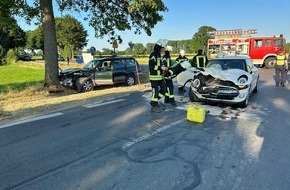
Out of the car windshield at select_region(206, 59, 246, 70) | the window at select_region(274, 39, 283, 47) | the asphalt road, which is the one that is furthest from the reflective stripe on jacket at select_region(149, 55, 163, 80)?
the window at select_region(274, 39, 283, 47)

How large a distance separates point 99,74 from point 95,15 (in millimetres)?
3784

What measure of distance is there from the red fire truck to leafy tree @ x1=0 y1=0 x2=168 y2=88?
39.8 ft

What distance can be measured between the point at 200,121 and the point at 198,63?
488 centimetres

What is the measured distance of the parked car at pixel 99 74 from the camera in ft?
46.6

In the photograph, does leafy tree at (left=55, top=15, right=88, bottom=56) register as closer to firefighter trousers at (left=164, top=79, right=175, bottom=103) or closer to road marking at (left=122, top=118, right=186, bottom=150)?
firefighter trousers at (left=164, top=79, right=175, bottom=103)

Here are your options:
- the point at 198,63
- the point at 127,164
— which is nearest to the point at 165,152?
the point at 127,164

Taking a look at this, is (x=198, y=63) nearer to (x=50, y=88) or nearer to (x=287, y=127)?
(x=287, y=127)

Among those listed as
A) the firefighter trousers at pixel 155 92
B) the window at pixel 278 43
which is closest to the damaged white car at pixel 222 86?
the firefighter trousers at pixel 155 92

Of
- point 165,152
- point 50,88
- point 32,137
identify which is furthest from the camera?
point 50,88

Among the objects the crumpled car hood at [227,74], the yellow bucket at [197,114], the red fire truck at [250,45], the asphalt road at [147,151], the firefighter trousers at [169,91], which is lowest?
the asphalt road at [147,151]

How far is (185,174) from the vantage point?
4.03 m

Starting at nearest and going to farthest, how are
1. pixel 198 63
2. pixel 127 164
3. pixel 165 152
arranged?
pixel 127 164 → pixel 165 152 → pixel 198 63

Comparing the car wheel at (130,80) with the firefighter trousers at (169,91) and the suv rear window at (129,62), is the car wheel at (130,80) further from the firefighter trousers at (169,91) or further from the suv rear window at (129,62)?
the firefighter trousers at (169,91)

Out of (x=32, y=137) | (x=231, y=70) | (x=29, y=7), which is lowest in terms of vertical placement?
(x=32, y=137)
